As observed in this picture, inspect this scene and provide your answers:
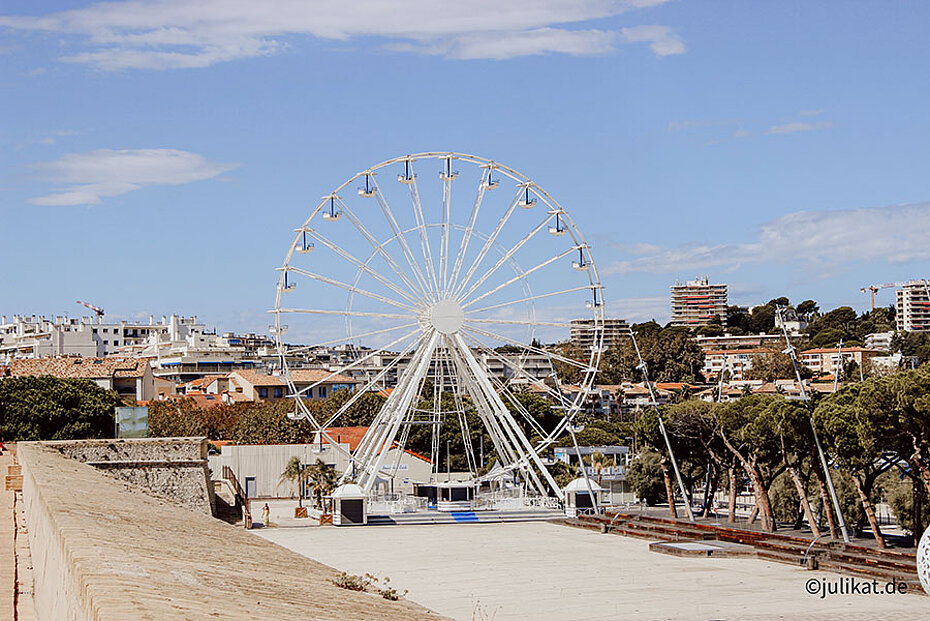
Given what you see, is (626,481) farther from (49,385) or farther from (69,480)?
(69,480)

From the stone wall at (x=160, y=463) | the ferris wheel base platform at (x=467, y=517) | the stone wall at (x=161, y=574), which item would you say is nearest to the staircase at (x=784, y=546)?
the ferris wheel base platform at (x=467, y=517)

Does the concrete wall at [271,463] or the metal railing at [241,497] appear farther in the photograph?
the concrete wall at [271,463]

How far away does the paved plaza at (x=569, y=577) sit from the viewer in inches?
1185

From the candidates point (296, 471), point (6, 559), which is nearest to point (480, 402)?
point (296, 471)

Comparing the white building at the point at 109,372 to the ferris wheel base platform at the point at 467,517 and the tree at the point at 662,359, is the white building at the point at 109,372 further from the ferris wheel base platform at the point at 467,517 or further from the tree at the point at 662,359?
the ferris wheel base platform at the point at 467,517

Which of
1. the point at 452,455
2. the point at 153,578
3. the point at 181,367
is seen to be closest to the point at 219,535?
the point at 153,578

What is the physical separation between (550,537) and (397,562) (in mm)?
10985

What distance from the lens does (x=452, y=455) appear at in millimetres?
83688

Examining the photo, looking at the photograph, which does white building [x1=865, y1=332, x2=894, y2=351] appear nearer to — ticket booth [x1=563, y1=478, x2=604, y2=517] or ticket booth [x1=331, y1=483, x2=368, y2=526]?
ticket booth [x1=563, y1=478, x2=604, y2=517]

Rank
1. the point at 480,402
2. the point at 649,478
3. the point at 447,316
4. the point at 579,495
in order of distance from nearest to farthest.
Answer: the point at 447,316 → the point at 480,402 → the point at 579,495 → the point at 649,478

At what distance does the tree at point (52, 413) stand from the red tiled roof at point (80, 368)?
46583 millimetres

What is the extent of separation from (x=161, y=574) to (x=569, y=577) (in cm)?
3164

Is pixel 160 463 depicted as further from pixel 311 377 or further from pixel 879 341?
pixel 879 341

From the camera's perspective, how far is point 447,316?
54750 mm
